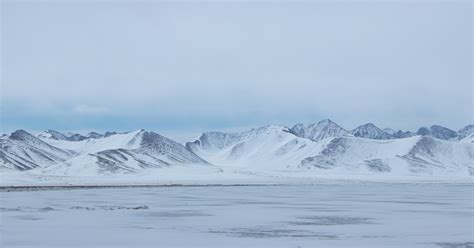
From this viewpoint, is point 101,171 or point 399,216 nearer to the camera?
point 399,216

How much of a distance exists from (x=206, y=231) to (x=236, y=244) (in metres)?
4.64

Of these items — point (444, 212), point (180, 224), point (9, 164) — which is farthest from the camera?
point (9, 164)

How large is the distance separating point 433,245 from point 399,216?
12781 mm

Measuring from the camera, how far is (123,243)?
24.4 m

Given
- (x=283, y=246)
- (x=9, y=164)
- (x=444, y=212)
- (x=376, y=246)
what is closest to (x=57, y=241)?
(x=283, y=246)

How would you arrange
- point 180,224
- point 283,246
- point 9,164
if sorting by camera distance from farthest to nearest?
point 9,164 < point 180,224 < point 283,246

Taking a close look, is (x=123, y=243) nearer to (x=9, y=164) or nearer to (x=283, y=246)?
(x=283, y=246)

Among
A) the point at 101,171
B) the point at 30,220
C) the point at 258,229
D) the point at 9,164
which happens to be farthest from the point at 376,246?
the point at 9,164

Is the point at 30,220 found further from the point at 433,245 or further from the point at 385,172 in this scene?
the point at 385,172

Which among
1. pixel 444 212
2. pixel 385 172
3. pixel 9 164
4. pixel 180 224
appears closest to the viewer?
pixel 180 224

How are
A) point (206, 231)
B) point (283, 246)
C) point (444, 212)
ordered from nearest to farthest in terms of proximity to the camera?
point (283, 246) → point (206, 231) → point (444, 212)

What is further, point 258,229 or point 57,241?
point 258,229

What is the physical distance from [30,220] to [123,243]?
971 centimetres

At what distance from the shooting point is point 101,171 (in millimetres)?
150750
